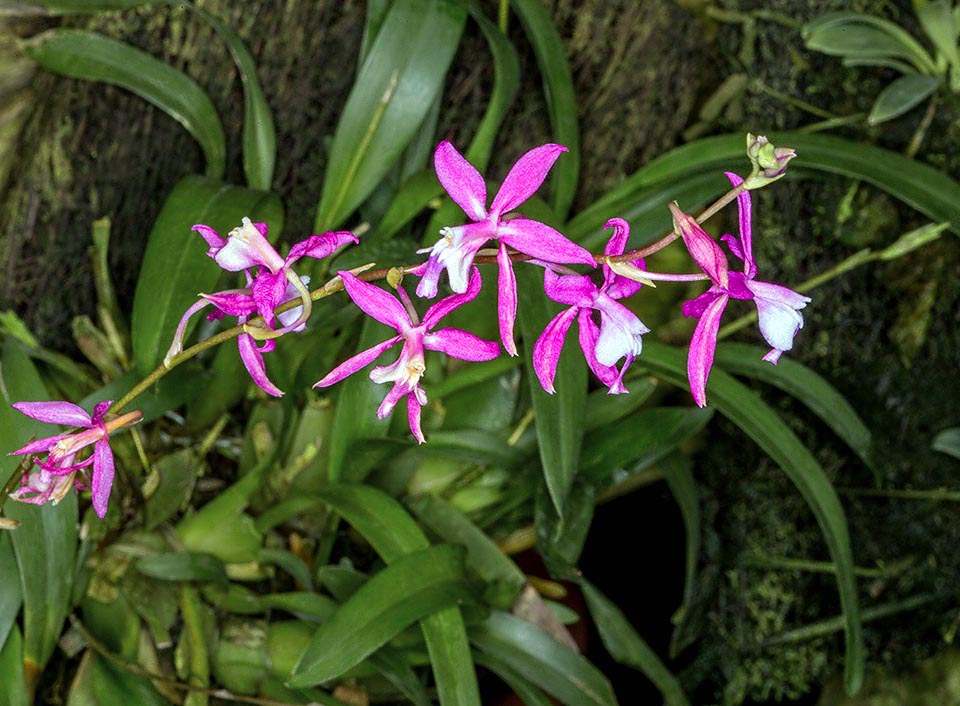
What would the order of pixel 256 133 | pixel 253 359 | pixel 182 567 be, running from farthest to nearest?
pixel 256 133
pixel 182 567
pixel 253 359

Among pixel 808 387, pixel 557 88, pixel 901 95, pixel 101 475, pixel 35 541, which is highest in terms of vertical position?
pixel 901 95

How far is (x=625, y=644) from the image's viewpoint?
1.26 metres

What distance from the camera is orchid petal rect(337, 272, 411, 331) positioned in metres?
0.57

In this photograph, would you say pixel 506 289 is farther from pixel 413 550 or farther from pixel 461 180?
pixel 413 550

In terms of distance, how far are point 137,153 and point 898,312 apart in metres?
1.12

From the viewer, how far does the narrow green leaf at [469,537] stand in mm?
1155

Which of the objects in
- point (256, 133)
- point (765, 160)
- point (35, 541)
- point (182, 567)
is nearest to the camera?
point (765, 160)

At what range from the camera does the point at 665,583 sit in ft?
4.92

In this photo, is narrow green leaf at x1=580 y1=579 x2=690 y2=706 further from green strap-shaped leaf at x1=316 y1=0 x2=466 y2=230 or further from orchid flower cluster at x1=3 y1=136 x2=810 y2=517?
orchid flower cluster at x1=3 y1=136 x2=810 y2=517

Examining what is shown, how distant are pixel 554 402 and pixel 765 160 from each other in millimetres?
500

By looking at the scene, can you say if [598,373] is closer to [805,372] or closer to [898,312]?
[805,372]

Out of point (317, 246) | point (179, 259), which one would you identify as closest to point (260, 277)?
point (317, 246)

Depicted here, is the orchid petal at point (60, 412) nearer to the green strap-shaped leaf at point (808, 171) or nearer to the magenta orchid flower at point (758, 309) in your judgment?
the magenta orchid flower at point (758, 309)

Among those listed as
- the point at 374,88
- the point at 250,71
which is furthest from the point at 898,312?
the point at 250,71
